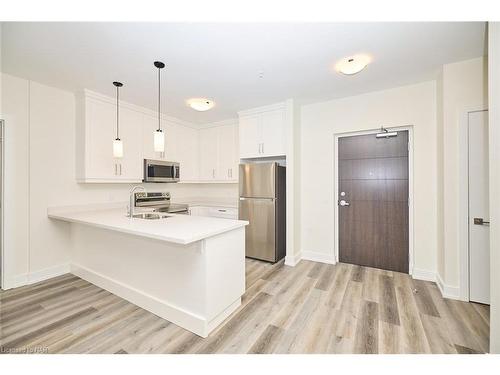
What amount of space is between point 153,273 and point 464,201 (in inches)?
130

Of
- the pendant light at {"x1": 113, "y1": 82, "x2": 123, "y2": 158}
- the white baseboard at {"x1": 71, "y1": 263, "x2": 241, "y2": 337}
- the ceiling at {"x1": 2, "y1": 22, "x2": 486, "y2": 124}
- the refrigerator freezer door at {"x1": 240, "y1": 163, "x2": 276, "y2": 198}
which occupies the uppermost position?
the ceiling at {"x1": 2, "y1": 22, "x2": 486, "y2": 124}

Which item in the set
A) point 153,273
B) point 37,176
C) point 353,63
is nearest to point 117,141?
point 37,176

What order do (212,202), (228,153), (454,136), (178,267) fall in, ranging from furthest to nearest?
(212,202)
(228,153)
(454,136)
(178,267)

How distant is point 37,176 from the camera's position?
272 centimetres

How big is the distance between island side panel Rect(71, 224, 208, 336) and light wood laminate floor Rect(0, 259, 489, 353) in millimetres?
95

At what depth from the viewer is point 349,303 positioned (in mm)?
2248

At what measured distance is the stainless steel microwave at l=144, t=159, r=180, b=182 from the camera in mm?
3574

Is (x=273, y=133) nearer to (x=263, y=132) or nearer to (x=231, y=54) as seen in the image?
(x=263, y=132)

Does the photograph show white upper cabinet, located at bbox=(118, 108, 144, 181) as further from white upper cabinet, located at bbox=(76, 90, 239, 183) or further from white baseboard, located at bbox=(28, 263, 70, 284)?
white baseboard, located at bbox=(28, 263, 70, 284)

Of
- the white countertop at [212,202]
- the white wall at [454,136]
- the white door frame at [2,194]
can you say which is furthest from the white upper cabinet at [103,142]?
the white wall at [454,136]

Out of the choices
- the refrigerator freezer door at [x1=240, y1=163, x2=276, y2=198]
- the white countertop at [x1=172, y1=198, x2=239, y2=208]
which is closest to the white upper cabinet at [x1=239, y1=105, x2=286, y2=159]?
the refrigerator freezer door at [x1=240, y1=163, x2=276, y2=198]
